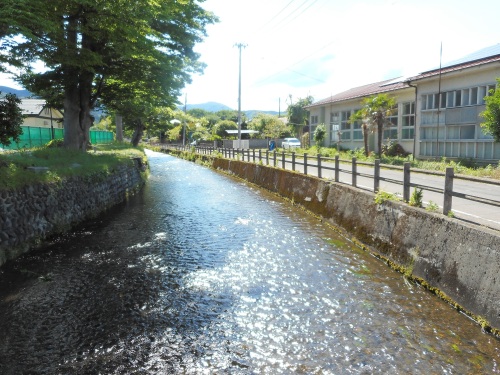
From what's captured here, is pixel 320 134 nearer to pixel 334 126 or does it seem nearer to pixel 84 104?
pixel 334 126

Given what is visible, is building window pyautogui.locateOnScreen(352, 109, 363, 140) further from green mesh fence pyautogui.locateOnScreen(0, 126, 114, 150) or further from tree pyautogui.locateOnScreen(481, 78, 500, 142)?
green mesh fence pyautogui.locateOnScreen(0, 126, 114, 150)

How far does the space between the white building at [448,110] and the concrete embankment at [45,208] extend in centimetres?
2011

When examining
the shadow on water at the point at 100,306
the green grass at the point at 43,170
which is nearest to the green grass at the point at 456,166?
the shadow on water at the point at 100,306

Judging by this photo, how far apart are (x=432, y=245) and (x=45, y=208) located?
8704 millimetres

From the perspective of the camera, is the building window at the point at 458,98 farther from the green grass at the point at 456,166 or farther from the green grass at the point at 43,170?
the green grass at the point at 43,170

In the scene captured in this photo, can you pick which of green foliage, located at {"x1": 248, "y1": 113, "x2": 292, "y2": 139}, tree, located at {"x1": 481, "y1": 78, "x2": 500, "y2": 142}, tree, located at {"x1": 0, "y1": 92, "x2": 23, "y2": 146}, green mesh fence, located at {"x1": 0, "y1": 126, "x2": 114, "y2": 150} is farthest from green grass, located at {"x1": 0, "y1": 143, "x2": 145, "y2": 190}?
green foliage, located at {"x1": 248, "y1": 113, "x2": 292, "y2": 139}

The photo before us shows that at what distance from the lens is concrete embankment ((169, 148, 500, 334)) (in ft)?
17.6

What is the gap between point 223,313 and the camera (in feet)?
19.5

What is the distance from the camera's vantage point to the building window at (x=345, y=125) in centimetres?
3675

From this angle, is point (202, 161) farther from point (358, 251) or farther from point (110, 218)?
point (358, 251)

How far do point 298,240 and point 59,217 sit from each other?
6254 millimetres

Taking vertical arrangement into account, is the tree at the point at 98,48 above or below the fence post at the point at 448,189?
above

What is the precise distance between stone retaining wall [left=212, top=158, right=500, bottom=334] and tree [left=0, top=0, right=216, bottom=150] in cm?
898

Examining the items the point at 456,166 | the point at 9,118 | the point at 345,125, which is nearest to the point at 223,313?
the point at 9,118
